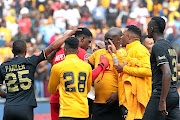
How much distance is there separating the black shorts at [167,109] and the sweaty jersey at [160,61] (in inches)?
3.7

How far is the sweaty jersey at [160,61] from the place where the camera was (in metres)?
5.38

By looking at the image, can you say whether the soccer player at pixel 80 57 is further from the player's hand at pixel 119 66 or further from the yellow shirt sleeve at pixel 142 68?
the yellow shirt sleeve at pixel 142 68

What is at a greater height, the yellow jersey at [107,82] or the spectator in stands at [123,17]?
the spectator in stands at [123,17]

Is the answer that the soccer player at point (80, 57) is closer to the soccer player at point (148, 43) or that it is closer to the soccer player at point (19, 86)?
the soccer player at point (19, 86)

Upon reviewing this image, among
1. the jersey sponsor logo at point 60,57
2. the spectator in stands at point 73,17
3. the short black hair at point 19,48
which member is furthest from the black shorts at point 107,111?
the spectator in stands at point 73,17

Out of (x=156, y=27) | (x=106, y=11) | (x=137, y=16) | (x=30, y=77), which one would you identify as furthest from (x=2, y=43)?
(x=156, y=27)

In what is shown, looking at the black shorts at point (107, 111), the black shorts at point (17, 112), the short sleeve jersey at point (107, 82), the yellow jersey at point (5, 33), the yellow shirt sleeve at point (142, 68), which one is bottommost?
the black shorts at point (107, 111)

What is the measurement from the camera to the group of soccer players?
18.0ft

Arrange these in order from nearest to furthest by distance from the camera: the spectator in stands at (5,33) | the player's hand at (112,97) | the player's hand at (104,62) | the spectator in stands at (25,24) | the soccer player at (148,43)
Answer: the player's hand at (104,62)
the player's hand at (112,97)
the soccer player at (148,43)
the spectator in stands at (5,33)
the spectator in stands at (25,24)

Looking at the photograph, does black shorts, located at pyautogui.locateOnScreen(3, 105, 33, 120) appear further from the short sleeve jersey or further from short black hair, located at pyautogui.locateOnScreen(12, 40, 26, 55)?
the short sleeve jersey

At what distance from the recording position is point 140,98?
6312 mm

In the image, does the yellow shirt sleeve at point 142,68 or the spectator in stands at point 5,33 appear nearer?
the yellow shirt sleeve at point 142,68

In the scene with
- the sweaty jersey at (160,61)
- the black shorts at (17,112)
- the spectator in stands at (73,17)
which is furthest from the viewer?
the spectator in stands at (73,17)

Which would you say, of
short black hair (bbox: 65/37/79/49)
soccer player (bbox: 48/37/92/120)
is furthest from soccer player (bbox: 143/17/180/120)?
short black hair (bbox: 65/37/79/49)
